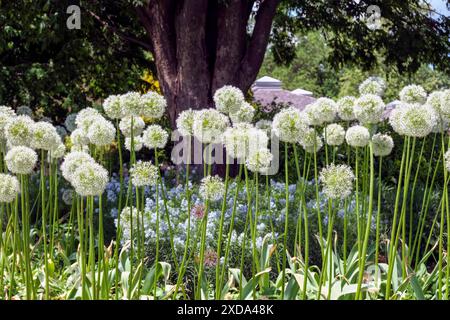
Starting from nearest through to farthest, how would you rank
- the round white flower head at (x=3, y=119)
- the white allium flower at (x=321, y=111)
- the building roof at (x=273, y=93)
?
the round white flower head at (x=3, y=119)
the white allium flower at (x=321, y=111)
the building roof at (x=273, y=93)

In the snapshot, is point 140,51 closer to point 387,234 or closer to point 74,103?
point 74,103

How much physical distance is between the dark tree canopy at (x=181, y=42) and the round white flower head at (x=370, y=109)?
412 centimetres

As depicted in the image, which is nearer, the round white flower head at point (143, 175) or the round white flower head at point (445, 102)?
the round white flower head at point (143, 175)

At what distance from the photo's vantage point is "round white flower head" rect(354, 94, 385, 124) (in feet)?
9.04

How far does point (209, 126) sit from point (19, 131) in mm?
774

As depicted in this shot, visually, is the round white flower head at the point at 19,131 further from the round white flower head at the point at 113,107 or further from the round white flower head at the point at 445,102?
the round white flower head at the point at 445,102

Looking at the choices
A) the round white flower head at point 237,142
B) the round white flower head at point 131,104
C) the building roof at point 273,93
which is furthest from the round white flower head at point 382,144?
the building roof at point 273,93

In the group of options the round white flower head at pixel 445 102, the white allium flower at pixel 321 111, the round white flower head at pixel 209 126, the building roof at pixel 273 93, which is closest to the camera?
the round white flower head at pixel 209 126

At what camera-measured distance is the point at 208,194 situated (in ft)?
8.64

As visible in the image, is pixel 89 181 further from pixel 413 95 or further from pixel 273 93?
pixel 273 93

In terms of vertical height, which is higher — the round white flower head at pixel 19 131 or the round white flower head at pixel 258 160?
the round white flower head at pixel 19 131

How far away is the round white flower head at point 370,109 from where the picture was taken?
275 centimetres

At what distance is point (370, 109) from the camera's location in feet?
9.06
